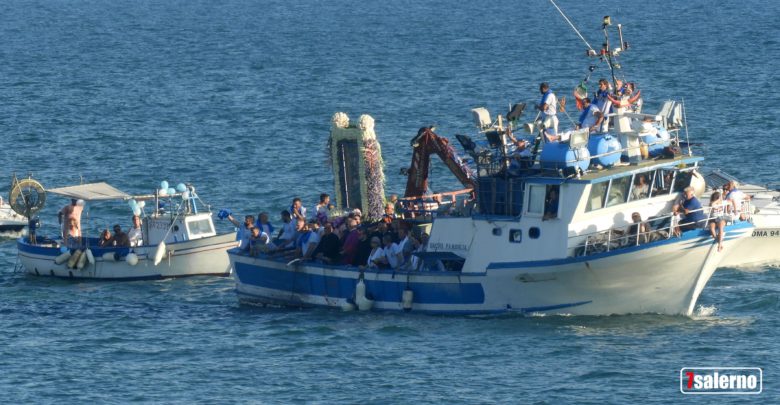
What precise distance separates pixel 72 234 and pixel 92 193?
128 centimetres

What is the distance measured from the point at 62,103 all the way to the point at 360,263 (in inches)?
1891

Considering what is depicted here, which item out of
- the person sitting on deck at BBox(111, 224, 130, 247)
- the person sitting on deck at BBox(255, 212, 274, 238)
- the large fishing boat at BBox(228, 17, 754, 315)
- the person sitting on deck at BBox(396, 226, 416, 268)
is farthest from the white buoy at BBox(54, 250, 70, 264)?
the person sitting on deck at BBox(396, 226, 416, 268)

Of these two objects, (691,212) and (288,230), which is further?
(288,230)

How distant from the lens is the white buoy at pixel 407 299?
139 ft

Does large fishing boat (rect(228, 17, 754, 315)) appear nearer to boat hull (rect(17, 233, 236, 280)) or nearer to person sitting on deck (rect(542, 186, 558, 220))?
person sitting on deck (rect(542, 186, 558, 220))

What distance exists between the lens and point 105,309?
152 ft

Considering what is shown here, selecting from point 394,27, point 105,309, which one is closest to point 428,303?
point 105,309

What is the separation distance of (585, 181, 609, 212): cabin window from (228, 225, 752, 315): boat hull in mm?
1380

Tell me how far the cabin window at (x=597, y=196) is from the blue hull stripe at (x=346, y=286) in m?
3.10

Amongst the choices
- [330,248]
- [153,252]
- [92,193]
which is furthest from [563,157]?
[92,193]

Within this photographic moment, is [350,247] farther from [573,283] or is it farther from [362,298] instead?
[573,283]

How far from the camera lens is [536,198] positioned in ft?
134

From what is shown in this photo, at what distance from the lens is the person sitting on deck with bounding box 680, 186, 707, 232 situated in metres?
40.5

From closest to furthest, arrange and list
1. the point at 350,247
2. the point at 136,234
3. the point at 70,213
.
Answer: the point at 350,247
the point at 136,234
the point at 70,213
